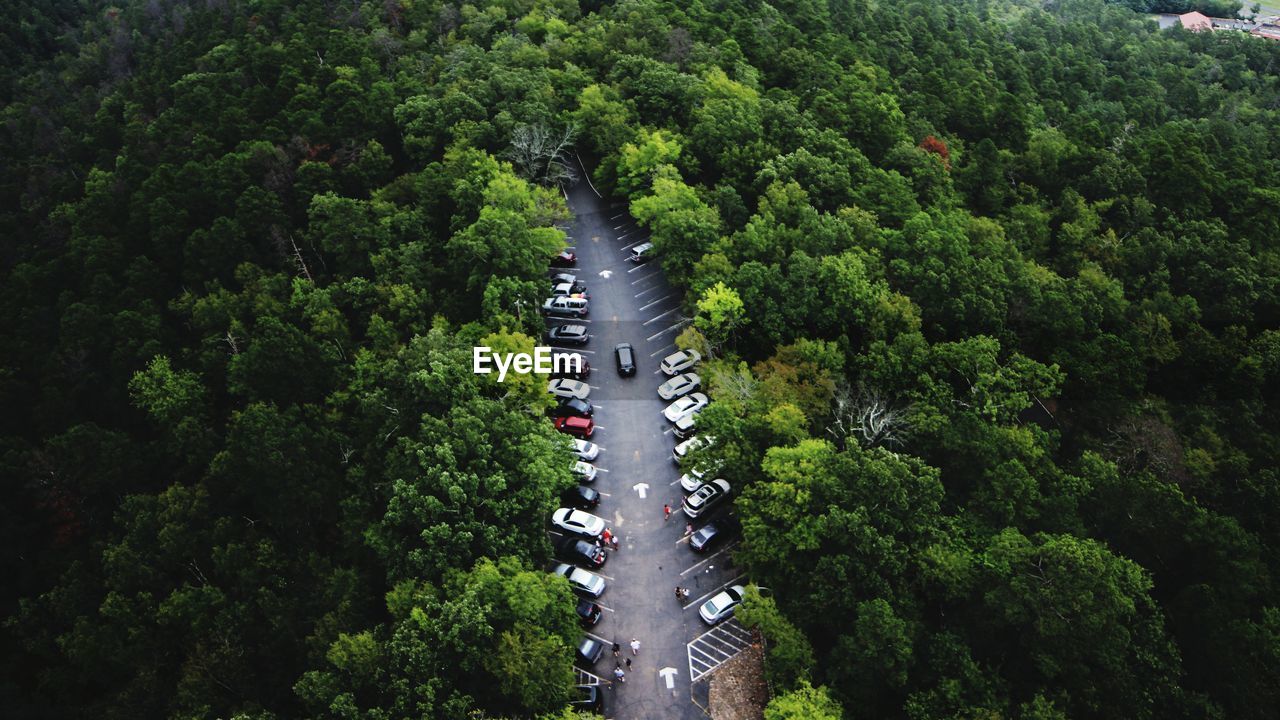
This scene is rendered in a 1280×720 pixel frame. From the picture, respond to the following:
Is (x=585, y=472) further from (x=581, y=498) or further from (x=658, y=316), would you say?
(x=658, y=316)

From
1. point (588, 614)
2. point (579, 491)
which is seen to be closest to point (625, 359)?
point (579, 491)

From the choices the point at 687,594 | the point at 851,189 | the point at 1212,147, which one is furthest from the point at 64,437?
the point at 1212,147

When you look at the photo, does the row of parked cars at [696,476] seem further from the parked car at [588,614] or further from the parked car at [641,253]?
the parked car at [641,253]

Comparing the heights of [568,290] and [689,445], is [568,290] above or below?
above

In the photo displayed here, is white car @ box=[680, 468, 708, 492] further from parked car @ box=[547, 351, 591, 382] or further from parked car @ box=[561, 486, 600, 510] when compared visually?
parked car @ box=[547, 351, 591, 382]

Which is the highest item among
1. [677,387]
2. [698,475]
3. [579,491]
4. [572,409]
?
[677,387]

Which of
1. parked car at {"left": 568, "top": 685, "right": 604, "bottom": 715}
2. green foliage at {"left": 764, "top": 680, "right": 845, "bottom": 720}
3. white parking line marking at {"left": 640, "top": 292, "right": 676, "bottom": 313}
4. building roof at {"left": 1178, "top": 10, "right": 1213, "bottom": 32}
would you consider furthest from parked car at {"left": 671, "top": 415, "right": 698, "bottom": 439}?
building roof at {"left": 1178, "top": 10, "right": 1213, "bottom": 32}

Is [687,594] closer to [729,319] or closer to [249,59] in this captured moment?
[729,319]
